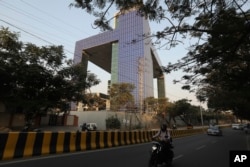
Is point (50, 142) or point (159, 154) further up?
point (50, 142)

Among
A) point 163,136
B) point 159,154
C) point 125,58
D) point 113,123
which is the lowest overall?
point 159,154

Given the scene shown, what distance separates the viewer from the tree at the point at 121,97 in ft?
204

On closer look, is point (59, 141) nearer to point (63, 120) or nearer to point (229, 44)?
point (229, 44)

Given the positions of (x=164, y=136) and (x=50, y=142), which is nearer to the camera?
(x=164, y=136)

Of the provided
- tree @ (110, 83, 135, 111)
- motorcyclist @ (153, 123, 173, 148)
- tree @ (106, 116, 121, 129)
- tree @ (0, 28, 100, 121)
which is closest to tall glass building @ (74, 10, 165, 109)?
tree @ (110, 83, 135, 111)

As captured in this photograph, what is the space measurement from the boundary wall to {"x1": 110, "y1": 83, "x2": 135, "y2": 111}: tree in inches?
1780

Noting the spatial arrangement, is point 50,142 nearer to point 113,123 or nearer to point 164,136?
point 164,136

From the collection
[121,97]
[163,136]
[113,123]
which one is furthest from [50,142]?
[121,97]

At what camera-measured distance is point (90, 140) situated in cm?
1346

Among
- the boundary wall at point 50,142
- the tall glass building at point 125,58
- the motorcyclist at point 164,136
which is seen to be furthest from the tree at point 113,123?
the motorcyclist at point 164,136

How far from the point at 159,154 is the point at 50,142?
191 inches

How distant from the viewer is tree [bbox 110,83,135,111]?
62.1 metres

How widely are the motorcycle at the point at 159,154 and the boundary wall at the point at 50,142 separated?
4.61 m

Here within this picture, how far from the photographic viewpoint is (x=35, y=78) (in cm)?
2605
